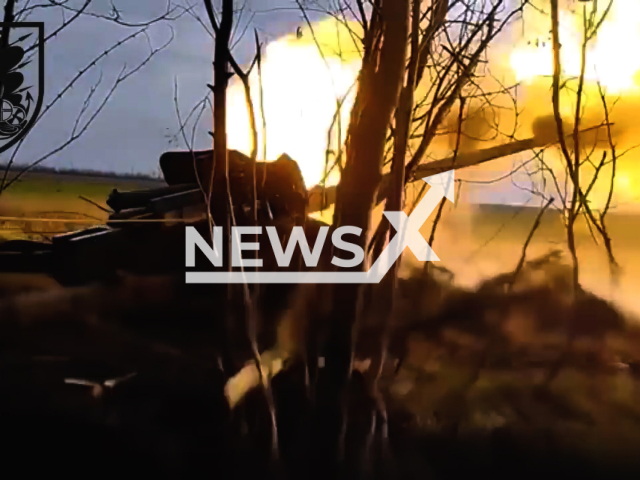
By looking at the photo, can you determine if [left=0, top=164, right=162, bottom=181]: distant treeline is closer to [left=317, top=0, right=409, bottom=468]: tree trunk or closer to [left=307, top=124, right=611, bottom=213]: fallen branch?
[left=317, top=0, right=409, bottom=468]: tree trunk

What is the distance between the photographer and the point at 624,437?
123cm


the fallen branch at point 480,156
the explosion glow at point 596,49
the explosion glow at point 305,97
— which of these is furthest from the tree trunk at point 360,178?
the explosion glow at point 596,49

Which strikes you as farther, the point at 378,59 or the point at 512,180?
the point at 512,180

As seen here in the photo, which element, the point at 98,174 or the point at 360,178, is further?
the point at 98,174

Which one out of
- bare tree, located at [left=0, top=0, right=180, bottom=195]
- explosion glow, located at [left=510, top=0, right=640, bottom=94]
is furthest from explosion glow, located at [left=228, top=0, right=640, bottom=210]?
bare tree, located at [left=0, top=0, right=180, bottom=195]

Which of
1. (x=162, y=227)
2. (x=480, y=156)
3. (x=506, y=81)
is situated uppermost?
(x=506, y=81)

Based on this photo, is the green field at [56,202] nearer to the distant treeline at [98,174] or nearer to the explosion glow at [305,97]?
the distant treeline at [98,174]

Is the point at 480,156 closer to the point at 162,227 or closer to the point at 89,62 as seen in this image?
the point at 162,227

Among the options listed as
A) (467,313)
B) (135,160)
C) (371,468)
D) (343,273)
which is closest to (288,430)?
(371,468)

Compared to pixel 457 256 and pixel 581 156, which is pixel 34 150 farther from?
pixel 581 156

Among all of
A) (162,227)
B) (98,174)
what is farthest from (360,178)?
(98,174)

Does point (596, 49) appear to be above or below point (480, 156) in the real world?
above

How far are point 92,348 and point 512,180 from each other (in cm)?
84

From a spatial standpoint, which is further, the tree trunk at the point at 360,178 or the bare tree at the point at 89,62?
the bare tree at the point at 89,62
